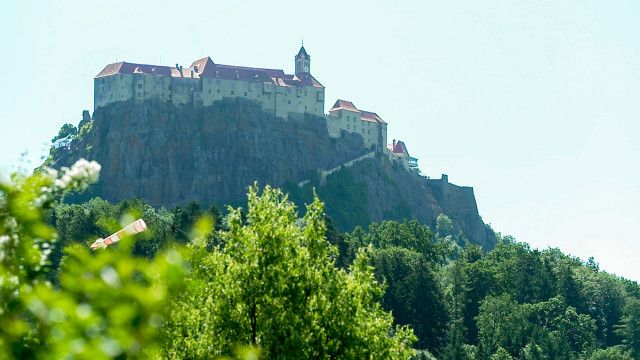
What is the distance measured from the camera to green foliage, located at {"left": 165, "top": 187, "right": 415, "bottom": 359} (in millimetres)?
25156

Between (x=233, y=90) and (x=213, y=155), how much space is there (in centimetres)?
1035

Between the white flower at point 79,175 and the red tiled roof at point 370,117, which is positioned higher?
the red tiled roof at point 370,117

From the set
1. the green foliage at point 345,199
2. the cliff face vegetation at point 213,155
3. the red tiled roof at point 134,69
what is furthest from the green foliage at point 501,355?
the red tiled roof at point 134,69

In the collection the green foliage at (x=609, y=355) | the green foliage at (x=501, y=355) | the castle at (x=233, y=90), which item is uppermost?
the castle at (x=233, y=90)

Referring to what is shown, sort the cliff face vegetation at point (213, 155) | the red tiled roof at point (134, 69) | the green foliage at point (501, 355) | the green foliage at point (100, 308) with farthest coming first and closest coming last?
the red tiled roof at point (134, 69)
the cliff face vegetation at point (213, 155)
the green foliage at point (501, 355)
the green foliage at point (100, 308)

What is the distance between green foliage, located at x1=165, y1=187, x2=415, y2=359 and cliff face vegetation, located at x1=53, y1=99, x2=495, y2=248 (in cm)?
13426

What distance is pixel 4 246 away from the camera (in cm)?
947

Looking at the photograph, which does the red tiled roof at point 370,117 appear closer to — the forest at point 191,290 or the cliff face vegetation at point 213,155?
the cliff face vegetation at point 213,155

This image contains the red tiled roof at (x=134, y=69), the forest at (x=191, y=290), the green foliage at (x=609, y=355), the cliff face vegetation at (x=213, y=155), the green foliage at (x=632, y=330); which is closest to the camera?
the forest at (x=191, y=290)

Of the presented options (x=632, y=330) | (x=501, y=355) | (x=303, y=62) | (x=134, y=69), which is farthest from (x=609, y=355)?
(x=303, y=62)

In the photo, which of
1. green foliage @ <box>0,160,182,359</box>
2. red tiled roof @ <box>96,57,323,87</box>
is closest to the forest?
green foliage @ <box>0,160,182,359</box>

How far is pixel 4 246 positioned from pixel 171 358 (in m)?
17.0

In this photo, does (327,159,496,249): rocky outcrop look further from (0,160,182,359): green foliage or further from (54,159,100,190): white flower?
(0,160,182,359): green foliage

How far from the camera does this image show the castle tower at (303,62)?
189250 millimetres
